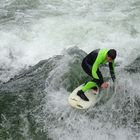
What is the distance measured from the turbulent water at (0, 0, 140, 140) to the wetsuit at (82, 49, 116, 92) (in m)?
0.41

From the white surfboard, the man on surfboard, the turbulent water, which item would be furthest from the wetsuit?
the turbulent water

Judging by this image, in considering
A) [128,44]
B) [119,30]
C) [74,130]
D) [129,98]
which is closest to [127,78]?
[129,98]

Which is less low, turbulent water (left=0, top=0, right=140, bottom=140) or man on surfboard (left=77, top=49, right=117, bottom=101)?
man on surfboard (left=77, top=49, right=117, bottom=101)

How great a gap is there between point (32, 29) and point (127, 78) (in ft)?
16.3

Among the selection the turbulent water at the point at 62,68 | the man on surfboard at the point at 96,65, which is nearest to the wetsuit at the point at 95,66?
the man on surfboard at the point at 96,65

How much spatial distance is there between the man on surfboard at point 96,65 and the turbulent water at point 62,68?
368 mm

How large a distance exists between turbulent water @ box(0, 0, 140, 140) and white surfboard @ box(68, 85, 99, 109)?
0.11 metres

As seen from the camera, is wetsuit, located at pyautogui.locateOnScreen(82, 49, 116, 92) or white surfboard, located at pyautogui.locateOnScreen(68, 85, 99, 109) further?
white surfboard, located at pyautogui.locateOnScreen(68, 85, 99, 109)

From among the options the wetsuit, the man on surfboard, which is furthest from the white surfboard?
the wetsuit

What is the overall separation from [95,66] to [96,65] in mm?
28

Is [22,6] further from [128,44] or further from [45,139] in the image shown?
[45,139]

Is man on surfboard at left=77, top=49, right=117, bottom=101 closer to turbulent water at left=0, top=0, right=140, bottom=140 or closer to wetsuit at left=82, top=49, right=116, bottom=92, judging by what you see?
wetsuit at left=82, top=49, right=116, bottom=92

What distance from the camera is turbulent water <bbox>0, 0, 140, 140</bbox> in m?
6.58

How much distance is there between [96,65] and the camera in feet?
21.7
